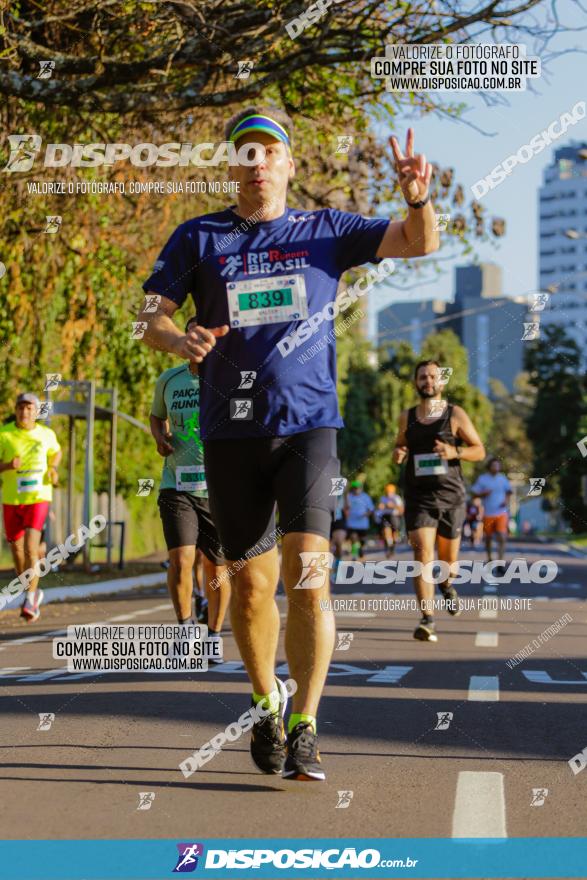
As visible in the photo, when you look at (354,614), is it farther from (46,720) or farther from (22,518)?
(46,720)

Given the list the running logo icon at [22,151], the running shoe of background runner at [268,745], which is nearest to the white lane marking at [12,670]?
the running shoe of background runner at [268,745]

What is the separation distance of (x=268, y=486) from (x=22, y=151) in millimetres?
10408

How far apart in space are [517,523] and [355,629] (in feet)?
422

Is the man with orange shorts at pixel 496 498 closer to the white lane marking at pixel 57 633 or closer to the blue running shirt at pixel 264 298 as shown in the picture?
the white lane marking at pixel 57 633

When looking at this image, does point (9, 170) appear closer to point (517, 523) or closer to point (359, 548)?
point (359, 548)

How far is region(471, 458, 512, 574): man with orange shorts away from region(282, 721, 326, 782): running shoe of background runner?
17963 millimetres

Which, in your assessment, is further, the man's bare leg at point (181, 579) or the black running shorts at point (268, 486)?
the man's bare leg at point (181, 579)

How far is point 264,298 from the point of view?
542 centimetres

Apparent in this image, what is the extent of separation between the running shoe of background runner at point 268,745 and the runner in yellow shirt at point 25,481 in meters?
8.30

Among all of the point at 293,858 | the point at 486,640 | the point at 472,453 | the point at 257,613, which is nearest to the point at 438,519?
the point at 472,453

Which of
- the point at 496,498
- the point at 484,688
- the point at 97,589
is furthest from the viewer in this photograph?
the point at 496,498

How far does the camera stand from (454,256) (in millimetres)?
20000

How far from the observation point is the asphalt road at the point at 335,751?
464cm

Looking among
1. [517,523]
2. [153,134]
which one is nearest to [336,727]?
[153,134]
